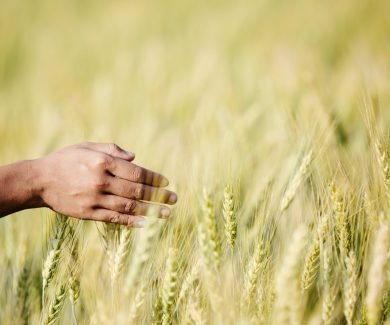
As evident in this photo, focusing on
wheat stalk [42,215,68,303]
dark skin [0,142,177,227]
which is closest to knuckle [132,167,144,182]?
dark skin [0,142,177,227]

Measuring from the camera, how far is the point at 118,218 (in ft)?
3.69

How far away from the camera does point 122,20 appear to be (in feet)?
12.8

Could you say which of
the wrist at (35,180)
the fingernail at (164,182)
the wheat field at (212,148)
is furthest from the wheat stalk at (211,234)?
the wrist at (35,180)

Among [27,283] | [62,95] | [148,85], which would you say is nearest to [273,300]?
[27,283]

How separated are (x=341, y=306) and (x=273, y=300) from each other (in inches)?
11.3

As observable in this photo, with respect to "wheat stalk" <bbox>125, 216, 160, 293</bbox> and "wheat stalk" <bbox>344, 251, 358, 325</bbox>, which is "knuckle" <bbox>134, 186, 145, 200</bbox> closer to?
"wheat stalk" <bbox>125, 216, 160, 293</bbox>

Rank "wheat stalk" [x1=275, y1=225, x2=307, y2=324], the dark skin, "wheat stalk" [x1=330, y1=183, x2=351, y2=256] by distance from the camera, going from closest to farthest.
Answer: "wheat stalk" [x1=275, y1=225, x2=307, y2=324] → "wheat stalk" [x1=330, y1=183, x2=351, y2=256] → the dark skin

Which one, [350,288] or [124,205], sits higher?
[124,205]

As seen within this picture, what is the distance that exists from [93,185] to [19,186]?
0.55 feet

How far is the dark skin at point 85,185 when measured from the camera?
3.78ft

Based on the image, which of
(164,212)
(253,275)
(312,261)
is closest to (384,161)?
(312,261)

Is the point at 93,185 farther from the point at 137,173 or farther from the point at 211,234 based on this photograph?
the point at 211,234

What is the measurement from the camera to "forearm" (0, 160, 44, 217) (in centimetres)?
112

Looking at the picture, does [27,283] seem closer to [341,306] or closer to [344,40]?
[341,306]
